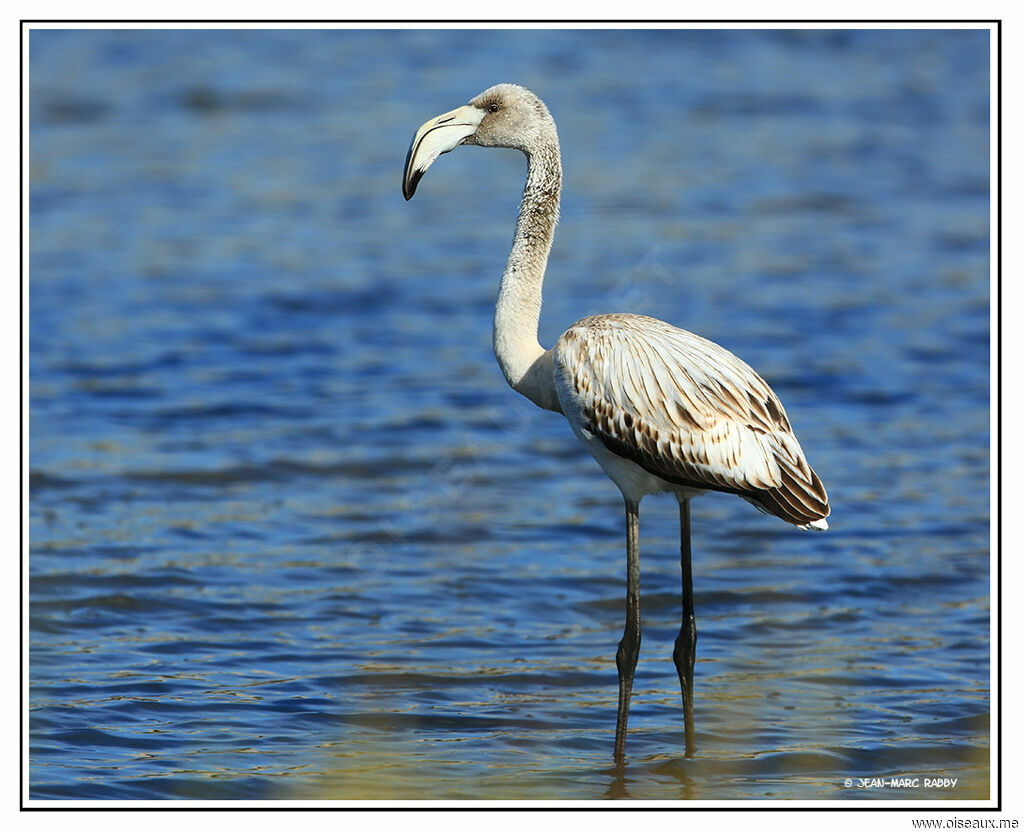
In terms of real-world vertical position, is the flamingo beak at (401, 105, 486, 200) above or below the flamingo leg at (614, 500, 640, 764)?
above

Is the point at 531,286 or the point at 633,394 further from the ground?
the point at 531,286

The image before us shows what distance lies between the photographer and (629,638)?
6.99 meters

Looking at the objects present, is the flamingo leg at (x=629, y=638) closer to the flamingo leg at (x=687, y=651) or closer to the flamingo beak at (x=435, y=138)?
the flamingo leg at (x=687, y=651)

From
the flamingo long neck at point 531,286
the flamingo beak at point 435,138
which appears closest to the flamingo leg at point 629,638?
the flamingo long neck at point 531,286

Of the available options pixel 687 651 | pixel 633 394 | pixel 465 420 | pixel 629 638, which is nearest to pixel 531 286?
pixel 633 394

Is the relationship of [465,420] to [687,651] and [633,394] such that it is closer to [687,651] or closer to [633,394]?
[687,651]

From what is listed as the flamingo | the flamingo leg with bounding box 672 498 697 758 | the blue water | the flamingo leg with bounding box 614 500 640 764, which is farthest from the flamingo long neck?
the blue water

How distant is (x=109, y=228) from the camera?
17.1 m

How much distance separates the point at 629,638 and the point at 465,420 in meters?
5.60

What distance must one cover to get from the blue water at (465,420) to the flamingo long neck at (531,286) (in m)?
1.70

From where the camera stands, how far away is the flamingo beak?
22.6 ft

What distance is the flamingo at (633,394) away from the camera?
259 inches

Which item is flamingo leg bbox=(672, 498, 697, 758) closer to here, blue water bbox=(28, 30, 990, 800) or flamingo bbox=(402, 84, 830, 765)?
flamingo bbox=(402, 84, 830, 765)

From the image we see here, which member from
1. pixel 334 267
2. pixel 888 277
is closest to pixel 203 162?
pixel 334 267
